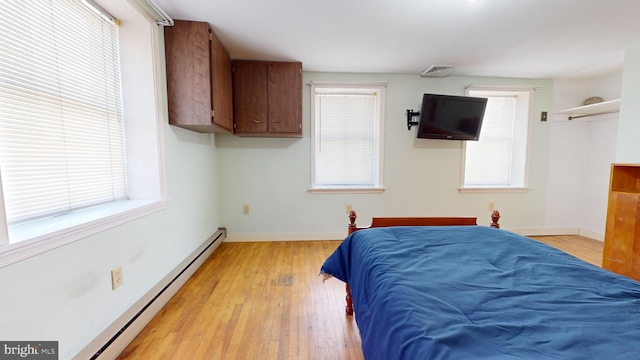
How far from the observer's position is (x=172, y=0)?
1.74 meters

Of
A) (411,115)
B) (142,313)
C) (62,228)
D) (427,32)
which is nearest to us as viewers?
(62,228)

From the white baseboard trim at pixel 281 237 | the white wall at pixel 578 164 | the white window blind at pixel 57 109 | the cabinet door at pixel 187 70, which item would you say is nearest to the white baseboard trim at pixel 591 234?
the white wall at pixel 578 164

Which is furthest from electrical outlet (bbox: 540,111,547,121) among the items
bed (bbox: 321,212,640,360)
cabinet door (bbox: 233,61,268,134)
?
cabinet door (bbox: 233,61,268,134)

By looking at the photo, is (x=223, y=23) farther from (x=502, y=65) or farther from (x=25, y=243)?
(x=502, y=65)

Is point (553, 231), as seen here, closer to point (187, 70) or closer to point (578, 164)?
point (578, 164)

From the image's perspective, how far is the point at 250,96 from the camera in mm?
2824

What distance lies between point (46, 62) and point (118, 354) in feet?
5.41

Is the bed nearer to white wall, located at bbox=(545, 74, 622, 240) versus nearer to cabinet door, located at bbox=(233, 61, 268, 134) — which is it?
cabinet door, located at bbox=(233, 61, 268, 134)

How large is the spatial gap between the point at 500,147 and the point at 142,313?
4490mm

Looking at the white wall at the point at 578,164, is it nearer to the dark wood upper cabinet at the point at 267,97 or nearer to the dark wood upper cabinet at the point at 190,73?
the dark wood upper cabinet at the point at 267,97

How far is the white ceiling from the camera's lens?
5.94 ft

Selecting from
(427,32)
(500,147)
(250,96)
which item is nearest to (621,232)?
(500,147)

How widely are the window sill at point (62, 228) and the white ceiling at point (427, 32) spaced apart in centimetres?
154

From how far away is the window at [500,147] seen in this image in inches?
135
